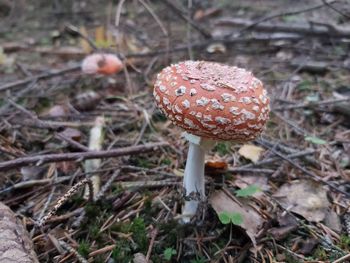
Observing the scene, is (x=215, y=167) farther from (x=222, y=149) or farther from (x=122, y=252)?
(x=122, y=252)

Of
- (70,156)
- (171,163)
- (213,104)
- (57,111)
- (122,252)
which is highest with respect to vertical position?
(213,104)

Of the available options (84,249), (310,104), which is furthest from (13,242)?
(310,104)

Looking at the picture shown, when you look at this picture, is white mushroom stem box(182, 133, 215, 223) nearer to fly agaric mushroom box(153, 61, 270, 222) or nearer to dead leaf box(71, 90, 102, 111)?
fly agaric mushroom box(153, 61, 270, 222)

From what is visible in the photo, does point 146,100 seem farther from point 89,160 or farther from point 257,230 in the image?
point 257,230

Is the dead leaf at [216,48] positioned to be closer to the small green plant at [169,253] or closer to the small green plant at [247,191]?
the small green plant at [247,191]

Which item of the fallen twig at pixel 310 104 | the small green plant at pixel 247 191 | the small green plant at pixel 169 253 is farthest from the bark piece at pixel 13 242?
the fallen twig at pixel 310 104

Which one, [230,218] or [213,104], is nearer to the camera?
[213,104]

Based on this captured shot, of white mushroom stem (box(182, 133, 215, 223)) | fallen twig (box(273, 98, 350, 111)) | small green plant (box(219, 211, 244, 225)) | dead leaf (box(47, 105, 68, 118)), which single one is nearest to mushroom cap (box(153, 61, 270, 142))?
white mushroom stem (box(182, 133, 215, 223))

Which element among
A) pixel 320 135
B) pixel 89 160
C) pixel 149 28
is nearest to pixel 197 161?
pixel 89 160
